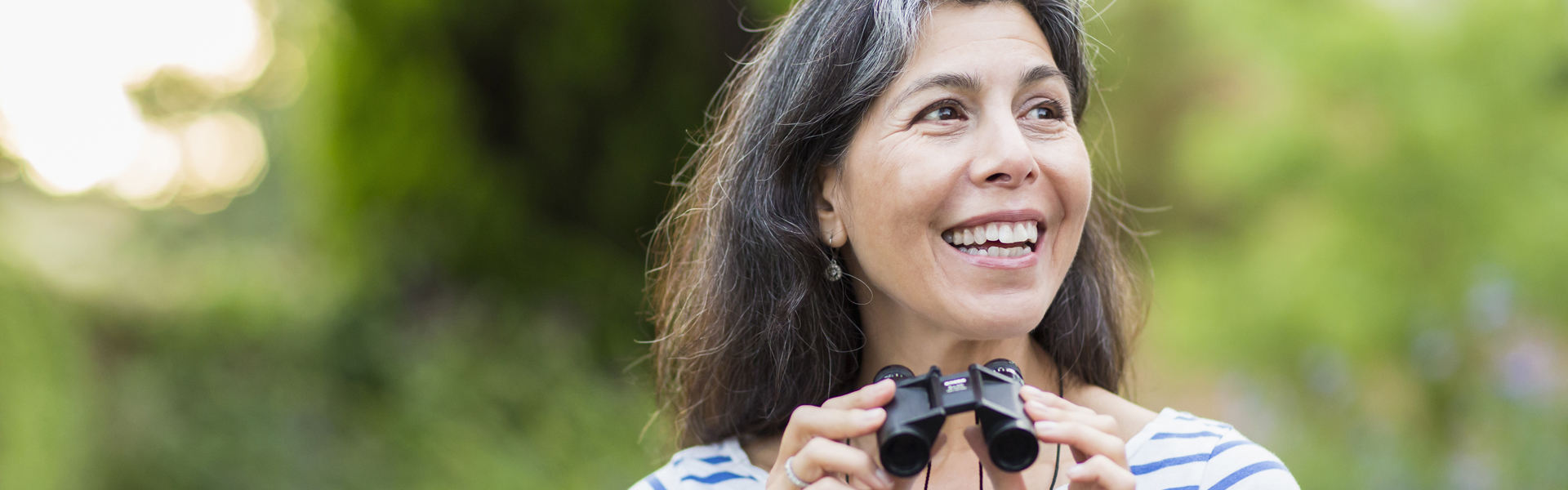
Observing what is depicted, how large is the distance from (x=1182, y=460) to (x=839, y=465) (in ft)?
2.19

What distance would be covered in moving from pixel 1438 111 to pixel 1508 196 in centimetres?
56

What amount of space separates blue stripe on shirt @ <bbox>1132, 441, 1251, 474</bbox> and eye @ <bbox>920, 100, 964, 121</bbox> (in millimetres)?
646

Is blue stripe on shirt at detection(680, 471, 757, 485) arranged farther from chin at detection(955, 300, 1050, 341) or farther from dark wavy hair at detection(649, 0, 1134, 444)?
chin at detection(955, 300, 1050, 341)

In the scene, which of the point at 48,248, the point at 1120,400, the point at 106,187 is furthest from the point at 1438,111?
the point at 106,187

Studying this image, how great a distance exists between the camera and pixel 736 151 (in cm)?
199

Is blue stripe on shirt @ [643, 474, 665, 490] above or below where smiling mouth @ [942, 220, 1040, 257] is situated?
below

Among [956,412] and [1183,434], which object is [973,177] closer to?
[956,412]

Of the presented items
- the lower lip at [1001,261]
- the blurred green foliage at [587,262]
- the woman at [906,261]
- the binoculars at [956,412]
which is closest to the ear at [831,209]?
the woman at [906,261]

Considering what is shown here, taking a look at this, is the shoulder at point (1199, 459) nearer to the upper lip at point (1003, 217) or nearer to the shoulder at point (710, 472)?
the upper lip at point (1003, 217)

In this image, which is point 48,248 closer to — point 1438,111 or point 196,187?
point 196,187

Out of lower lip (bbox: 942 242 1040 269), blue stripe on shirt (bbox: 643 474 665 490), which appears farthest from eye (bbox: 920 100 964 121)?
blue stripe on shirt (bbox: 643 474 665 490)

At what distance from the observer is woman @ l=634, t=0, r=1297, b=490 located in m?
1.60

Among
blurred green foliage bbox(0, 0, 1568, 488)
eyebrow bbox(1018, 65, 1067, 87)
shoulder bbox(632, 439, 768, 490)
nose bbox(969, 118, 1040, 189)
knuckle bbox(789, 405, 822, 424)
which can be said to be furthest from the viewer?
blurred green foliage bbox(0, 0, 1568, 488)

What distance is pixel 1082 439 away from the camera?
1331 millimetres
